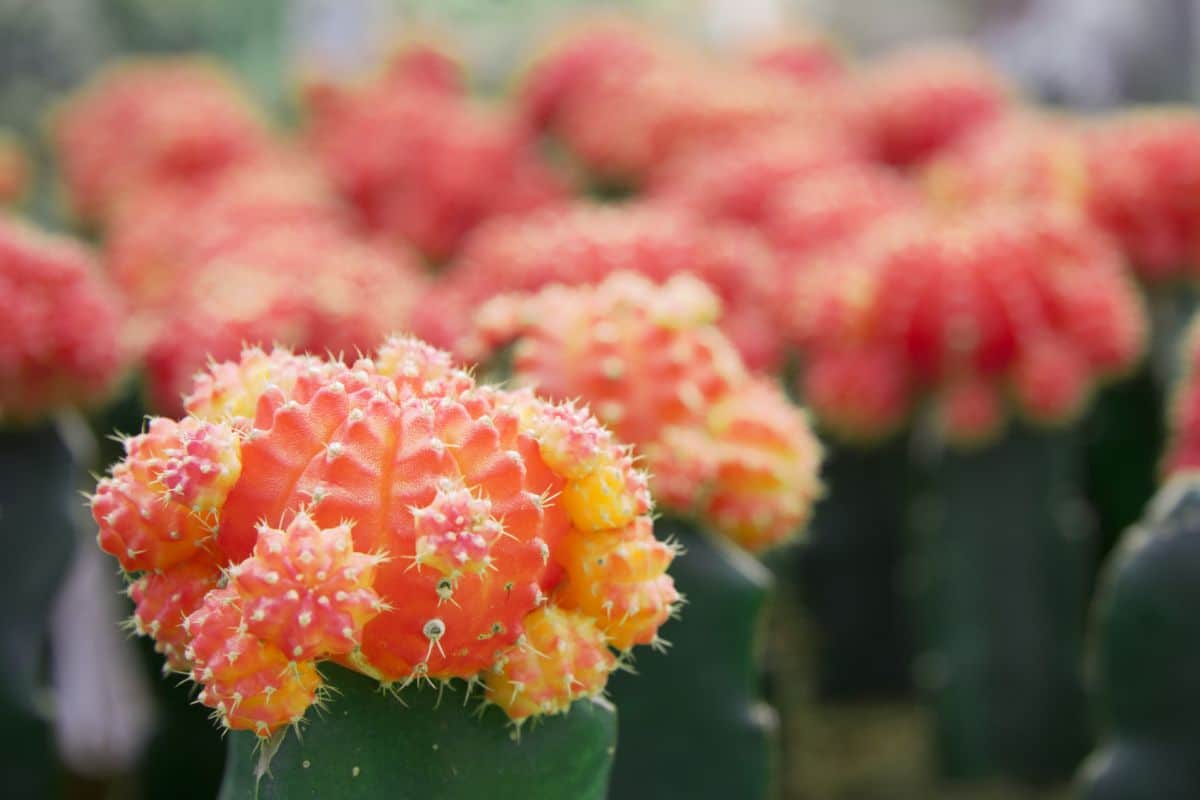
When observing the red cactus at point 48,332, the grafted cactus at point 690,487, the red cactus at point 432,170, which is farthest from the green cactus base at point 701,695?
the red cactus at point 432,170

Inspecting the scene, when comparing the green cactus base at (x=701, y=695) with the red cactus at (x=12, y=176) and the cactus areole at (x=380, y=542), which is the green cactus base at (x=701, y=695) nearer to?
the cactus areole at (x=380, y=542)

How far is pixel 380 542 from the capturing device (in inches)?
25.2

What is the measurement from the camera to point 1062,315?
1369 mm

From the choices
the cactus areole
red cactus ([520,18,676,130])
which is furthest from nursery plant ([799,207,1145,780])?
red cactus ([520,18,676,130])

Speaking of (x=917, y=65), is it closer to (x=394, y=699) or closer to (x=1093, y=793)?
(x=1093, y=793)

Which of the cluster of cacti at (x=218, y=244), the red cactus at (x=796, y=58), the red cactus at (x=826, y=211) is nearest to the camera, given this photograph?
the cluster of cacti at (x=218, y=244)

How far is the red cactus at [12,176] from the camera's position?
2.03 metres

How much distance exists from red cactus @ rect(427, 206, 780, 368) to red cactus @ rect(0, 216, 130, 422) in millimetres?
312

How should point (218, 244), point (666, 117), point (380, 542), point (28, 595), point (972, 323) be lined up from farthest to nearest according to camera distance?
1. point (666, 117)
2. point (218, 244)
3. point (972, 323)
4. point (28, 595)
5. point (380, 542)

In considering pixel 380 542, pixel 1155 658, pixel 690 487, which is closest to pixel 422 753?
pixel 380 542

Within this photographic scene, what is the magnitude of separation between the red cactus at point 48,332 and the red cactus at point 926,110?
1.28 m

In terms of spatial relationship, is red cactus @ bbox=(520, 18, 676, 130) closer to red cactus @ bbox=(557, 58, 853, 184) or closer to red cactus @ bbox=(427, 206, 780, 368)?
red cactus @ bbox=(557, 58, 853, 184)

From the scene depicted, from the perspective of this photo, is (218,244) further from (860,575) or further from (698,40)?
(698,40)

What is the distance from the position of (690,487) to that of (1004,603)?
624 millimetres
